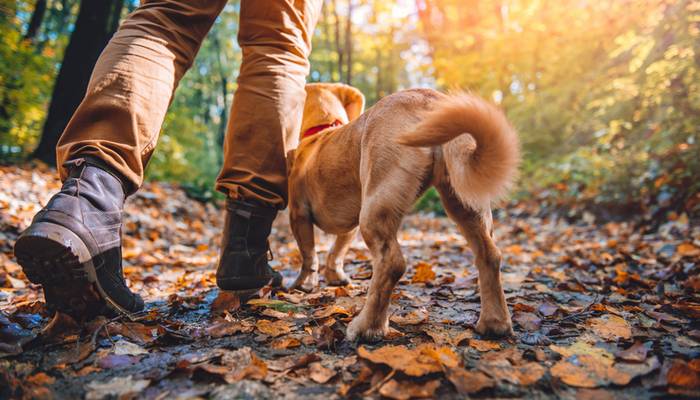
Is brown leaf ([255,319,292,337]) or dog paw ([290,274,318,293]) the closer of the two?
brown leaf ([255,319,292,337])

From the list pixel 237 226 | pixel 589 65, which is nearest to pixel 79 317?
pixel 237 226

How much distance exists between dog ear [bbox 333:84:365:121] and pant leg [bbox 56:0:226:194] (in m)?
1.22

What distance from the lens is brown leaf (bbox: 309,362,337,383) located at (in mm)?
1177

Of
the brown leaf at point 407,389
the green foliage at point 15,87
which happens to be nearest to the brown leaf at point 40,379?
the brown leaf at point 407,389

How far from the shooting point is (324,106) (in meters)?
2.81

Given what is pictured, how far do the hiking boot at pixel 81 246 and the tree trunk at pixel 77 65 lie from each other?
5140 mm

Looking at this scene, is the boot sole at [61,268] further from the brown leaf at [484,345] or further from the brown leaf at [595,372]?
the brown leaf at [595,372]

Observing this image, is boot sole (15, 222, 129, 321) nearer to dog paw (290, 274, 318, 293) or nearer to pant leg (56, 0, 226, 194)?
pant leg (56, 0, 226, 194)

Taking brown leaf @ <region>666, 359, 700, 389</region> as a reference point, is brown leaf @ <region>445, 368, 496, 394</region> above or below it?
below

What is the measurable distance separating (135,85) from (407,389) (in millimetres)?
1446

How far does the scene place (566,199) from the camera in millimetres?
6289

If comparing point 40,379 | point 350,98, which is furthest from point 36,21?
point 40,379

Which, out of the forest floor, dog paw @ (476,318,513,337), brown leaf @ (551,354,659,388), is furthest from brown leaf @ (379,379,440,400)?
dog paw @ (476,318,513,337)

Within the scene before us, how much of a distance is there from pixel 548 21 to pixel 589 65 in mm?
1151
